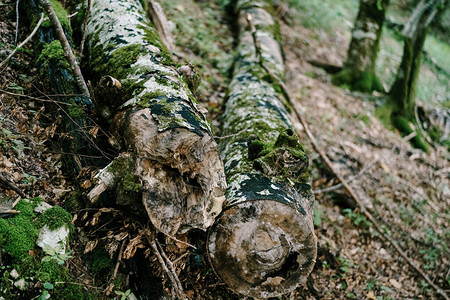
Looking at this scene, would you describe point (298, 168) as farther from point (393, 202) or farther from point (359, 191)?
point (393, 202)

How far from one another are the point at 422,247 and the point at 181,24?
A: 5747mm

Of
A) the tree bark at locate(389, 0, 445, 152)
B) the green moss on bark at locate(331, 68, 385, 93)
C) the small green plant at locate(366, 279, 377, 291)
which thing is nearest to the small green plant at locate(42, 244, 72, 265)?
the small green plant at locate(366, 279, 377, 291)

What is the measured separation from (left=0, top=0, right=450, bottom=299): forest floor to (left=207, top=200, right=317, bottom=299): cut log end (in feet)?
1.03

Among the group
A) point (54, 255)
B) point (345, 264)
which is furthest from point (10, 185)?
point (345, 264)

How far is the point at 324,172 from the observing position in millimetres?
4828

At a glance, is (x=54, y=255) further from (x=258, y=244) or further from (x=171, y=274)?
(x=258, y=244)

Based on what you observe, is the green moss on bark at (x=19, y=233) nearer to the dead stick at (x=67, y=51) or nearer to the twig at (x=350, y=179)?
the dead stick at (x=67, y=51)

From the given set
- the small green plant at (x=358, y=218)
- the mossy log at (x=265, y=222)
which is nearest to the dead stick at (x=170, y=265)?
the mossy log at (x=265, y=222)

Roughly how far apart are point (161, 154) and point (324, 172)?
332 cm

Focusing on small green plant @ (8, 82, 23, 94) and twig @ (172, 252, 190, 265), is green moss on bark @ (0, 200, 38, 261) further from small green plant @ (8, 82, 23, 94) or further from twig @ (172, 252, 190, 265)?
small green plant @ (8, 82, 23, 94)

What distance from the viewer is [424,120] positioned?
734cm

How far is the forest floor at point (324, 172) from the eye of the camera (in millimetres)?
2566

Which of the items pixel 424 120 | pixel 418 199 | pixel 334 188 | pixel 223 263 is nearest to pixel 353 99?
pixel 424 120

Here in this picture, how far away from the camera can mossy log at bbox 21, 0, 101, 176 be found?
2.69 metres
